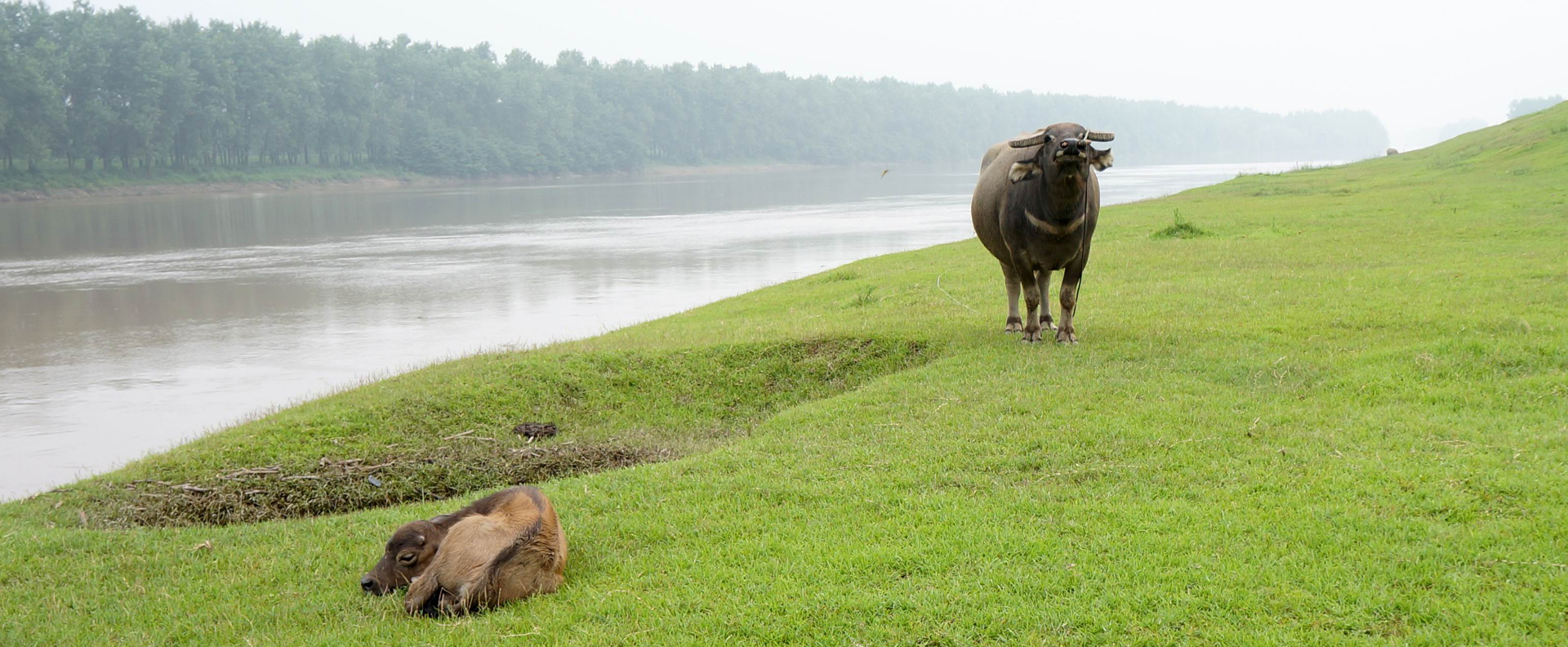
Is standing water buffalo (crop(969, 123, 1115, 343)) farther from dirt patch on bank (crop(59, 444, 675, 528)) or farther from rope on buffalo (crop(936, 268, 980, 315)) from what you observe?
dirt patch on bank (crop(59, 444, 675, 528))

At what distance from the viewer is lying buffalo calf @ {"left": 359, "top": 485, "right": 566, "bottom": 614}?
5.23m

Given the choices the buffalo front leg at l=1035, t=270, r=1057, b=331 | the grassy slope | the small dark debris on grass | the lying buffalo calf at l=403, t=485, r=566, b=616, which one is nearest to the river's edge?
the small dark debris on grass

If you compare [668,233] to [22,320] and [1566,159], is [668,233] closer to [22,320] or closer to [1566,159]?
[22,320]

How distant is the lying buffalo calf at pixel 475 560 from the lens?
5234mm

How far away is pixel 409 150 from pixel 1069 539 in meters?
95.2

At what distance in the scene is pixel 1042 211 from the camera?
388 inches

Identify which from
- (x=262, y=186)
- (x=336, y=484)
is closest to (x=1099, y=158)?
(x=336, y=484)

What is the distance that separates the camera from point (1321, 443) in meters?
6.72

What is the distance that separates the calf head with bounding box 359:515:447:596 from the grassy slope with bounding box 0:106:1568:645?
17 cm

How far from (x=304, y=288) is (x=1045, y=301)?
65.4 ft

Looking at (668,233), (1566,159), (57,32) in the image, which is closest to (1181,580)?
(1566,159)

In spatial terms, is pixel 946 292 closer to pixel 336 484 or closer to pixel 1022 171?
pixel 1022 171

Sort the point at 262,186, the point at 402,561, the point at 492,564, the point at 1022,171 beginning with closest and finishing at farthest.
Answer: the point at 492,564, the point at 402,561, the point at 1022,171, the point at 262,186

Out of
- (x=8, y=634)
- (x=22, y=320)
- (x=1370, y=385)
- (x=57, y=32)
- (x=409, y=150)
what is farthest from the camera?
(x=409, y=150)
